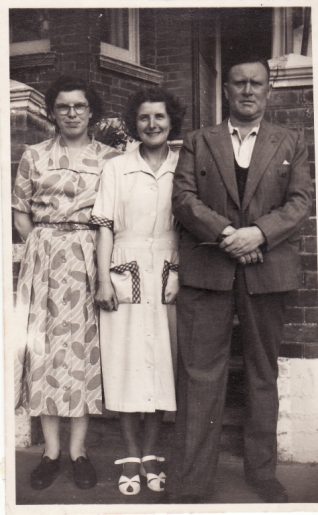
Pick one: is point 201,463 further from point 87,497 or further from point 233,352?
point 233,352

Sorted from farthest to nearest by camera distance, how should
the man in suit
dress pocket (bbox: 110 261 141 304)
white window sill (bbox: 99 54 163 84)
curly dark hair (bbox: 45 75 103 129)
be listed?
1. white window sill (bbox: 99 54 163 84)
2. curly dark hair (bbox: 45 75 103 129)
3. dress pocket (bbox: 110 261 141 304)
4. the man in suit

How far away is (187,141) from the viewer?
2.38 meters

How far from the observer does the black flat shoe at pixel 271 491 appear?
238cm

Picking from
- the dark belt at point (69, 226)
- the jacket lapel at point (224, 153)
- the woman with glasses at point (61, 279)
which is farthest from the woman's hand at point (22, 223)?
the jacket lapel at point (224, 153)

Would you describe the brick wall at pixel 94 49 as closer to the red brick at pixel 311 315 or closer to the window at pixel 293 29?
the window at pixel 293 29

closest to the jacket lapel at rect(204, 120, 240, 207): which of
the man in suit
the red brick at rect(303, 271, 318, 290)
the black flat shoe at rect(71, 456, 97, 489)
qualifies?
the man in suit

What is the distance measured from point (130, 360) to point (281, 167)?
36.1 inches

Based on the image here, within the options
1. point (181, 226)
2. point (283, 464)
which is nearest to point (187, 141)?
point (181, 226)

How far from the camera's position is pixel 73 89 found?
2.48m

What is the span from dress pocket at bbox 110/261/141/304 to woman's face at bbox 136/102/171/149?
18.7 inches

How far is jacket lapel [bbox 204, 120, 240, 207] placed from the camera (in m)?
2.29

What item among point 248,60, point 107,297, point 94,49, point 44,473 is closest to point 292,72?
point 248,60

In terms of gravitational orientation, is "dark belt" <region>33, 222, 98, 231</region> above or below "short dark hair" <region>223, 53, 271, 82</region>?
below

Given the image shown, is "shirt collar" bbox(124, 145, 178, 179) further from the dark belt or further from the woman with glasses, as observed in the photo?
the dark belt
